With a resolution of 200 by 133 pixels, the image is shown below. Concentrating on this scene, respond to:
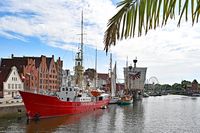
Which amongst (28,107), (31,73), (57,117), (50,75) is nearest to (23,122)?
(28,107)

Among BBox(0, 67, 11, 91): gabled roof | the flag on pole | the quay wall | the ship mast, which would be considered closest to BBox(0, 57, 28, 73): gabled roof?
BBox(0, 67, 11, 91): gabled roof

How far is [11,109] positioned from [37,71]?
5174cm

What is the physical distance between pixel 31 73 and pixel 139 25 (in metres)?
101

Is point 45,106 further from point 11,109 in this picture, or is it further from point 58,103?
point 11,109

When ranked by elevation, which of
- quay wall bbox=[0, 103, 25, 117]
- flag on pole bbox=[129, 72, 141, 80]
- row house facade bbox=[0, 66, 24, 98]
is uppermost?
flag on pole bbox=[129, 72, 141, 80]

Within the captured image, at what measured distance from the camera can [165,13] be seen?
2684mm

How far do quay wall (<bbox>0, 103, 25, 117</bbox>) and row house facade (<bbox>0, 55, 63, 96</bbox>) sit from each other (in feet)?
93.2

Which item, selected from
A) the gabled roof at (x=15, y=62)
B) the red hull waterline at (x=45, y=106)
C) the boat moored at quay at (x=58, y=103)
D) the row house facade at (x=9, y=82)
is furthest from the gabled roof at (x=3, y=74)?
the red hull waterline at (x=45, y=106)

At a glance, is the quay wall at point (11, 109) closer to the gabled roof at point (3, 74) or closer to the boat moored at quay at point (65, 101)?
the boat moored at quay at point (65, 101)

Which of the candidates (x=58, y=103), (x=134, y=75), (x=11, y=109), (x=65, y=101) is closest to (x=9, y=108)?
(x=11, y=109)

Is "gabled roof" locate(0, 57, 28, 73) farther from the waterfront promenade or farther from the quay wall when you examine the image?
the waterfront promenade

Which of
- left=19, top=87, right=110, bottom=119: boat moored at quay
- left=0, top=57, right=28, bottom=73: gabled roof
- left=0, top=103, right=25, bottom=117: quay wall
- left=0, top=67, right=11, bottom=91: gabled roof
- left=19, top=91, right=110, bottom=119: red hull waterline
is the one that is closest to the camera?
left=0, top=103, right=25, bottom=117: quay wall

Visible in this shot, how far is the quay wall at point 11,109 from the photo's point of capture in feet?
175

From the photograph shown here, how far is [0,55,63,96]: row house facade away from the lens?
98.6 metres
